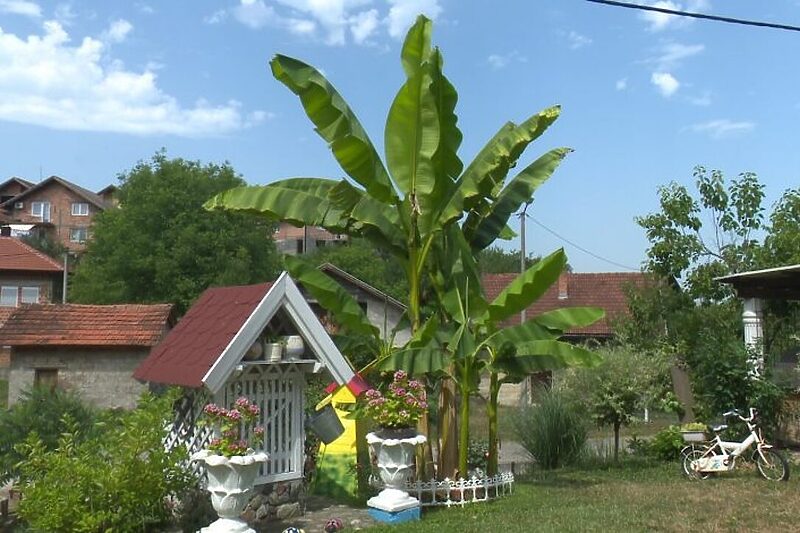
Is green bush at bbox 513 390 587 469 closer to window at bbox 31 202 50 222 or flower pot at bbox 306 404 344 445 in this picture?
flower pot at bbox 306 404 344 445

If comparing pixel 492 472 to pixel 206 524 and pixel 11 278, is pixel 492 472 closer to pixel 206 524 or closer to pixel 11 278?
pixel 206 524

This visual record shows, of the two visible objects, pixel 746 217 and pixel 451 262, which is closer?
pixel 451 262

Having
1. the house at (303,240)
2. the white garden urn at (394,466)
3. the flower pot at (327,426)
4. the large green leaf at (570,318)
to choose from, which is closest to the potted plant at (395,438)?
the white garden urn at (394,466)

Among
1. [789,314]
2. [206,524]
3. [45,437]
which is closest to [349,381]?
[206,524]

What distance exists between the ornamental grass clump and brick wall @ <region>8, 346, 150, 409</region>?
13.6 meters

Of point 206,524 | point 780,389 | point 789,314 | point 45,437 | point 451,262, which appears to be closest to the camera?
point 206,524

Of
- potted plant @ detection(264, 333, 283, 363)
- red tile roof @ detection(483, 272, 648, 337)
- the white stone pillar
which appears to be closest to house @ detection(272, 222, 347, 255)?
red tile roof @ detection(483, 272, 648, 337)

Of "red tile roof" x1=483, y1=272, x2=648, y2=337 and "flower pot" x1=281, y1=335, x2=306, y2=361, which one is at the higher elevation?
"red tile roof" x1=483, y1=272, x2=648, y2=337

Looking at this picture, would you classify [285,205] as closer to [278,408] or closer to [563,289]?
[278,408]

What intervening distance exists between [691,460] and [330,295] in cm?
610

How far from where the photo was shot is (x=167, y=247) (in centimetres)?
3228

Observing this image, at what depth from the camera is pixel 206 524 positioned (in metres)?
7.93

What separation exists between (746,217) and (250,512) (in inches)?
562

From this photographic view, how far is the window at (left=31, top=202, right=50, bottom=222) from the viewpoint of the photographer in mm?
62875
